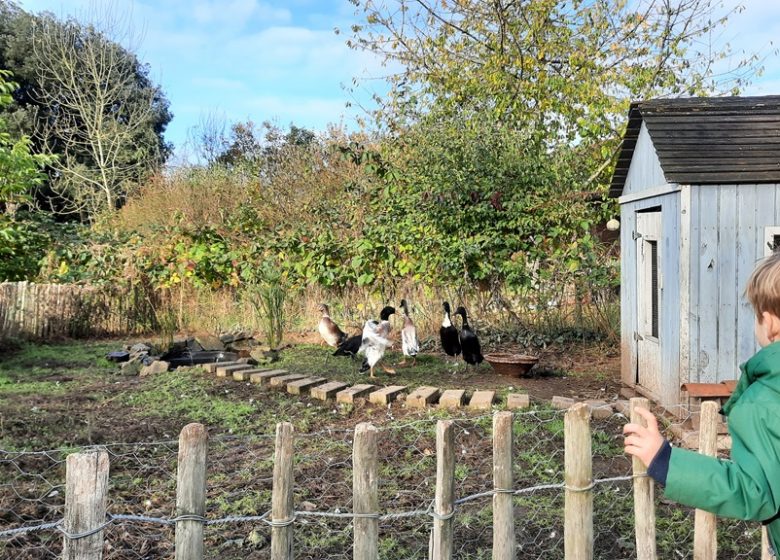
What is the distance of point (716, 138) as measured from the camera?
224 inches

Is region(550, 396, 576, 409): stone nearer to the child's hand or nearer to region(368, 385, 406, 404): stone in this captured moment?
region(368, 385, 406, 404): stone

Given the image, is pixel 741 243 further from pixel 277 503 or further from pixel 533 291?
pixel 533 291

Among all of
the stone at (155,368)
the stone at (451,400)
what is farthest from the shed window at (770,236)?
the stone at (155,368)

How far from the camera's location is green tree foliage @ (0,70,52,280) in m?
8.94

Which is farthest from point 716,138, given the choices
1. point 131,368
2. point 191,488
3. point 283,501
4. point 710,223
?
point 131,368

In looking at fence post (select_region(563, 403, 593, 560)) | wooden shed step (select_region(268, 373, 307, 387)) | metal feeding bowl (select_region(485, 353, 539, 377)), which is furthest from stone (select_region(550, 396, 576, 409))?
fence post (select_region(563, 403, 593, 560))

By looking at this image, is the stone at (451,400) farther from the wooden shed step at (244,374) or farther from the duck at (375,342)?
the wooden shed step at (244,374)

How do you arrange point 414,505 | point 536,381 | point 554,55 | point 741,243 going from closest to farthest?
point 414,505
point 741,243
point 536,381
point 554,55

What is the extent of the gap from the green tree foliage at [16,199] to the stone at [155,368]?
3.25 metres

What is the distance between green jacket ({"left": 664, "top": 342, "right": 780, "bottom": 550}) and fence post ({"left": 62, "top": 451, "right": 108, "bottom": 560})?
1.69 meters

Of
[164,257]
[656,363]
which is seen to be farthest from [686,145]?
[164,257]

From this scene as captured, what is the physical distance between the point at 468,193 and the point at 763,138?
20.9ft

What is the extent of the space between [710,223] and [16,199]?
1111cm

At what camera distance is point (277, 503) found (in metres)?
2.24
